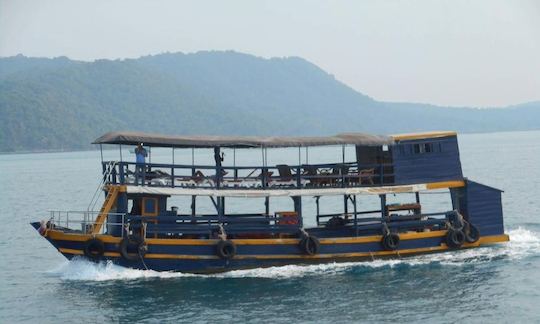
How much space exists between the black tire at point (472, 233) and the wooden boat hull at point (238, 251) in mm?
1766

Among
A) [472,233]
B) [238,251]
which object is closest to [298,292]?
[238,251]

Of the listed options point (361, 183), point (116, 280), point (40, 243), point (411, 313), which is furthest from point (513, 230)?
point (40, 243)

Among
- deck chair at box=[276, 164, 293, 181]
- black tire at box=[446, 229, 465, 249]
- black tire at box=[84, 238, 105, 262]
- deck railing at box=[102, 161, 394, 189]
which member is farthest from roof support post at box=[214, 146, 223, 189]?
black tire at box=[446, 229, 465, 249]

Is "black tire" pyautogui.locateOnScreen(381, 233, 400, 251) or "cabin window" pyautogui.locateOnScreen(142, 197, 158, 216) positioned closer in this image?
"cabin window" pyautogui.locateOnScreen(142, 197, 158, 216)

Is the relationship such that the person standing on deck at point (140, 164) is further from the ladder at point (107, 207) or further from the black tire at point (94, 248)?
the black tire at point (94, 248)

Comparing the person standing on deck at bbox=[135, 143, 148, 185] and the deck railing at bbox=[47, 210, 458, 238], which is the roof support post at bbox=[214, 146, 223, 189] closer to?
the deck railing at bbox=[47, 210, 458, 238]

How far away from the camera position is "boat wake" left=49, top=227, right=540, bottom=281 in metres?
26.1

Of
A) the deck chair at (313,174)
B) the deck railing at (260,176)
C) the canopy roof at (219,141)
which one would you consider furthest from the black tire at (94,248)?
the deck chair at (313,174)

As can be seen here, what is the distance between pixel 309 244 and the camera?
88.2 feet

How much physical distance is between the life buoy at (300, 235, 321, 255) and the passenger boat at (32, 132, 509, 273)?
0.03 m

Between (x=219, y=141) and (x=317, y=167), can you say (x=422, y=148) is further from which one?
(x=219, y=141)

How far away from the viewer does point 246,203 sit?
5841 centimetres

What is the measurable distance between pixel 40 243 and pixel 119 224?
1505 centimetres

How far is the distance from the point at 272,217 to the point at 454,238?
6.61 metres
